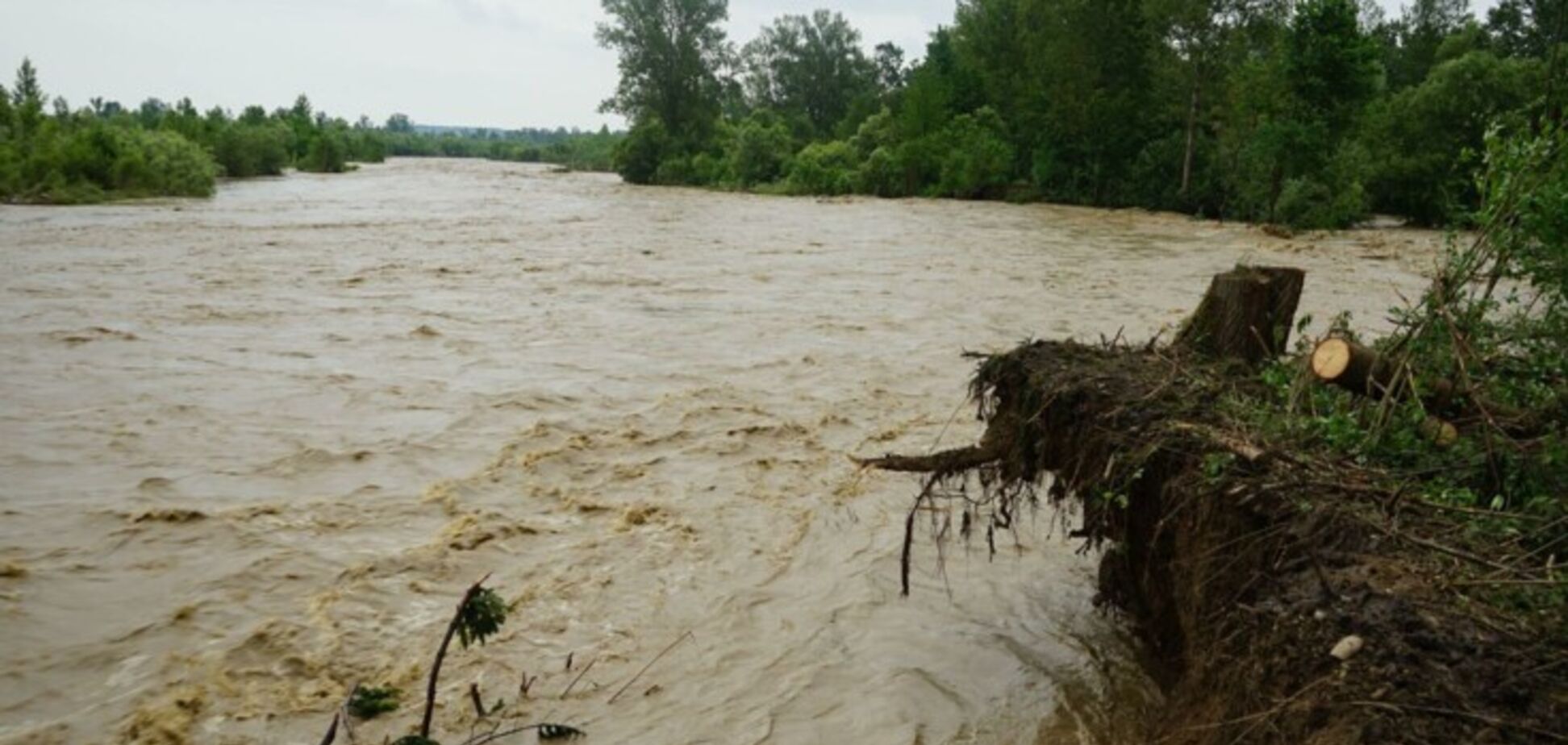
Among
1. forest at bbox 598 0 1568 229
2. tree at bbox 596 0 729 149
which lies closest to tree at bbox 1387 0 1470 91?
forest at bbox 598 0 1568 229

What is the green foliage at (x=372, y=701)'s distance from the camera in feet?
13.5

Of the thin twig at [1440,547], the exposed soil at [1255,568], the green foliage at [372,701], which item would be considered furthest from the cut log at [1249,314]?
the green foliage at [372,701]

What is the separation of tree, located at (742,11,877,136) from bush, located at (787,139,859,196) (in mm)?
30306

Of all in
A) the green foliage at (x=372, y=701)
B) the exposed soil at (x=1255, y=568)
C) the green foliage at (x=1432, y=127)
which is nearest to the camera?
the exposed soil at (x=1255, y=568)

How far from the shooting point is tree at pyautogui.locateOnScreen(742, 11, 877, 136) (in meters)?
81.2

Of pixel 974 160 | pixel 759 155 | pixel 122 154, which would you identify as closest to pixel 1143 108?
pixel 974 160

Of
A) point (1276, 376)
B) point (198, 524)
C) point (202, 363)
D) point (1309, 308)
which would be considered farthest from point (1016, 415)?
point (1309, 308)

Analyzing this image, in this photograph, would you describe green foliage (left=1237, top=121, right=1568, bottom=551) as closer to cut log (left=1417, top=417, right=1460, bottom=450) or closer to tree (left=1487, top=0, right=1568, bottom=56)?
cut log (left=1417, top=417, right=1460, bottom=450)

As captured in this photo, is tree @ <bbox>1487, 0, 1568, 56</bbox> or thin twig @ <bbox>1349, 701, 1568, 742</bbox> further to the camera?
tree @ <bbox>1487, 0, 1568, 56</bbox>

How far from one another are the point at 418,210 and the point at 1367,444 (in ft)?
105

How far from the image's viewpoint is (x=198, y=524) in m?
6.14

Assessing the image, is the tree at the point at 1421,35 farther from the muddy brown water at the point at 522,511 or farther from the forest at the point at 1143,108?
the muddy brown water at the point at 522,511

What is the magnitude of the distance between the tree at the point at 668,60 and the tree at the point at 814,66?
2160 centimetres

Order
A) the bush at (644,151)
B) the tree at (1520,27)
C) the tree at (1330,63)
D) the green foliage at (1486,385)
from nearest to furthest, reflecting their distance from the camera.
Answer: the green foliage at (1486,385)
the tree at (1330,63)
the tree at (1520,27)
the bush at (644,151)
